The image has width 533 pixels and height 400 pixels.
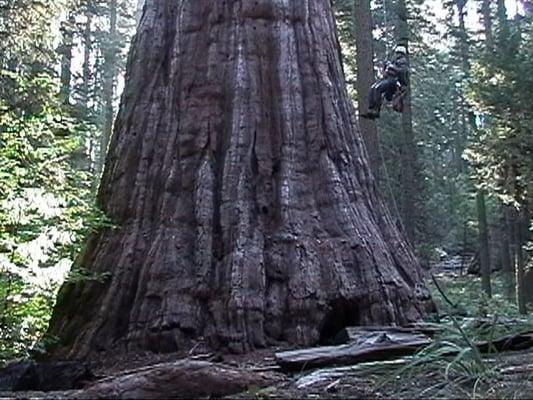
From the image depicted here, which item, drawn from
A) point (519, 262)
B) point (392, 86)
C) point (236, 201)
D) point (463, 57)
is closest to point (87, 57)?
point (463, 57)

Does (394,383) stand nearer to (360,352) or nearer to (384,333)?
(360,352)

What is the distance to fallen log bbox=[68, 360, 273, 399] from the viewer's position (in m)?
3.28

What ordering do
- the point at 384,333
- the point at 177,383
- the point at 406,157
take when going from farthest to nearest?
the point at 406,157
the point at 384,333
the point at 177,383

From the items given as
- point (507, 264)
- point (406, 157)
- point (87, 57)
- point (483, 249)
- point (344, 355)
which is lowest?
point (344, 355)

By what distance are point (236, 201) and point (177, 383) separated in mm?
2831

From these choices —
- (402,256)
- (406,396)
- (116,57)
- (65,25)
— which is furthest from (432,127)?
(406,396)

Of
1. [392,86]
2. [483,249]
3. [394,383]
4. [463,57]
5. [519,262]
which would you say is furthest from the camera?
[463,57]

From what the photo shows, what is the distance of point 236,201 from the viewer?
6.10m

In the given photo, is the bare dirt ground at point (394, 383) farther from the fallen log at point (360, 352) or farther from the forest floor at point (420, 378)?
the fallen log at point (360, 352)

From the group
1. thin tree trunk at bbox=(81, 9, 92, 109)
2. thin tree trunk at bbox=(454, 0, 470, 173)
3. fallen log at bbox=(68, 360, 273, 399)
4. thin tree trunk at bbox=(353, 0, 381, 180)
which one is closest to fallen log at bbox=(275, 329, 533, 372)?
fallen log at bbox=(68, 360, 273, 399)

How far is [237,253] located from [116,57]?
24.1 metres

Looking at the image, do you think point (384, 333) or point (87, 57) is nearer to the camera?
point (384, 333)

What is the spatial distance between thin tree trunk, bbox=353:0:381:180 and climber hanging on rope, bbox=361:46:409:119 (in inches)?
82.8

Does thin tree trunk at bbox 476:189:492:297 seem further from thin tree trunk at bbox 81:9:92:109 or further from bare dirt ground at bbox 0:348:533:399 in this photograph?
thin tree trunk at bbox 81:9:92:109
